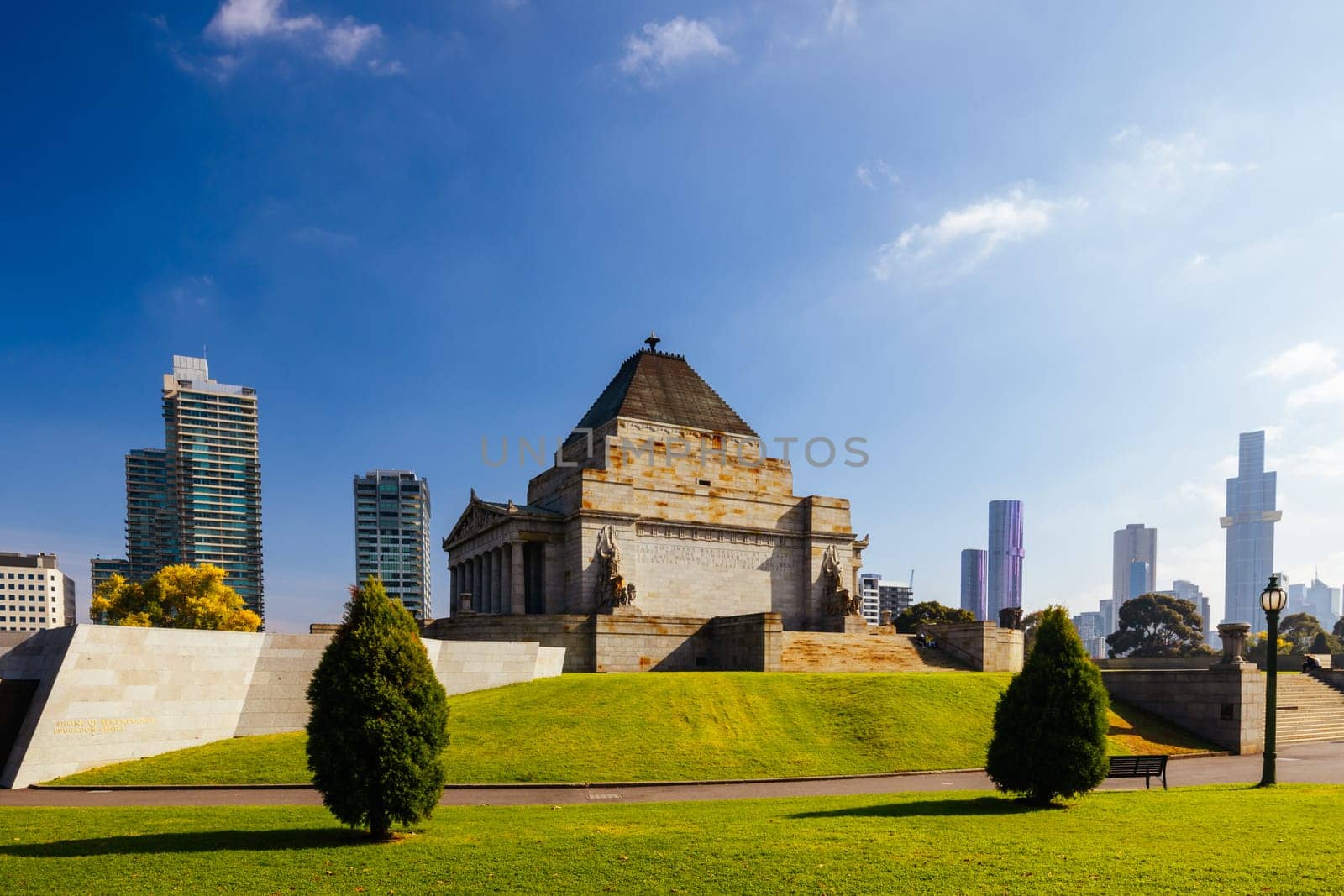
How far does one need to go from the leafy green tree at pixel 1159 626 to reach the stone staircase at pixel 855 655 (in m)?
69.6

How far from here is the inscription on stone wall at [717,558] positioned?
5056cm

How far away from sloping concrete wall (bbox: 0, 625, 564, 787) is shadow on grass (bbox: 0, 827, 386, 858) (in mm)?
9839

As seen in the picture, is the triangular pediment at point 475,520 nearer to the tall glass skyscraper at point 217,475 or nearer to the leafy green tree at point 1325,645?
the leafy green tree at point 1325,645

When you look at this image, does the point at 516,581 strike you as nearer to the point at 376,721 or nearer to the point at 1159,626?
the point at 376,721

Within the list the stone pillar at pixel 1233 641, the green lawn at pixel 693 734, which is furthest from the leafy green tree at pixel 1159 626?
the green lawn at pixel 693 734

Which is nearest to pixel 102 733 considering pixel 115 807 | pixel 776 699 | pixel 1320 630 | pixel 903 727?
pixel 115 807

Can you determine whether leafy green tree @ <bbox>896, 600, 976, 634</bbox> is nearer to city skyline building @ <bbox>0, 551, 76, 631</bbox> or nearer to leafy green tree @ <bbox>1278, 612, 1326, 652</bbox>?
leafy green tree @ <bbox>1278, 612, 1326, 652</bbox>

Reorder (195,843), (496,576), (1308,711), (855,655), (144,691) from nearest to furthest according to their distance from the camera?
1. (195,843)
2. (144,691)
3. (1308,711)
4. (855,655)
5. (496,576)

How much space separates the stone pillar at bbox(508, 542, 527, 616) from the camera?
1948 inches

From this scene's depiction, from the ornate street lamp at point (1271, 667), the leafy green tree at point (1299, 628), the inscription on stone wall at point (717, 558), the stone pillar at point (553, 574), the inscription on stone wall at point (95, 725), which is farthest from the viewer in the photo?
the leafy green tree at point (1299, 628)

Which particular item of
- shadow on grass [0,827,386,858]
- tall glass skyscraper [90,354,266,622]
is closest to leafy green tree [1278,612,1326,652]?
shadow on grass [0,827,386,858]

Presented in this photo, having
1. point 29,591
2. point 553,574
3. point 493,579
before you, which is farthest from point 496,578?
point 29,591

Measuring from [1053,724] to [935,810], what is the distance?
120 inches

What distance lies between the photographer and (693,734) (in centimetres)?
2669
